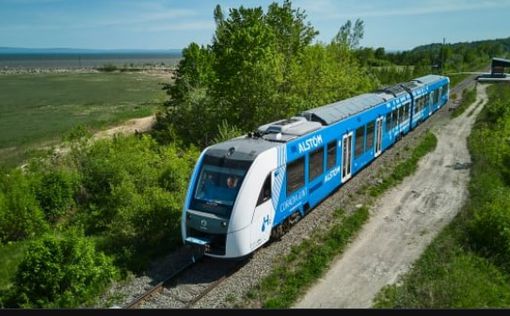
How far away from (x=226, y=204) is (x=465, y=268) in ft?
Answer: 21.0

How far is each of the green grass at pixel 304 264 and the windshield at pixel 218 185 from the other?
2.17 m

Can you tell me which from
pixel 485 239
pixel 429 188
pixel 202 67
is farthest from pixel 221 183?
pixel 202 67

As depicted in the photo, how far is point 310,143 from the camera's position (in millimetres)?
14289

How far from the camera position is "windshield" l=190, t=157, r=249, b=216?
11.5 meters

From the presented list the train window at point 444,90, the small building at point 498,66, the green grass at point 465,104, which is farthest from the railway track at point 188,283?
the small building at point 498,66

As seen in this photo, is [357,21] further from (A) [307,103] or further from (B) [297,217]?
(B) [297,217]

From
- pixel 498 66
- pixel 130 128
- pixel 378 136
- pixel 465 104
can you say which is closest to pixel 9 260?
pixel 378 136

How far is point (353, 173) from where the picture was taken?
18594mm

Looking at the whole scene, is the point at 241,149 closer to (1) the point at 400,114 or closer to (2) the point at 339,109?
(2) the point at 339,109

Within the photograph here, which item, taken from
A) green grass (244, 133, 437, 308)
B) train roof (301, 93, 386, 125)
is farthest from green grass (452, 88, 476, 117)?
green grass (244, 133, 437, 308)

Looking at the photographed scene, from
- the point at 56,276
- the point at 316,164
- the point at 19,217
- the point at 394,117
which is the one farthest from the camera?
the point at 394,117

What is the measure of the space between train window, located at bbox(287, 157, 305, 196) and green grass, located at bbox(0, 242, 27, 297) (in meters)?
8.33

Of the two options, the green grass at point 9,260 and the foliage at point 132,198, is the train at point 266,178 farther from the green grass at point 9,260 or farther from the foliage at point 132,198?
the green grass at point 9,260

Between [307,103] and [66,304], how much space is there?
19.9 m
